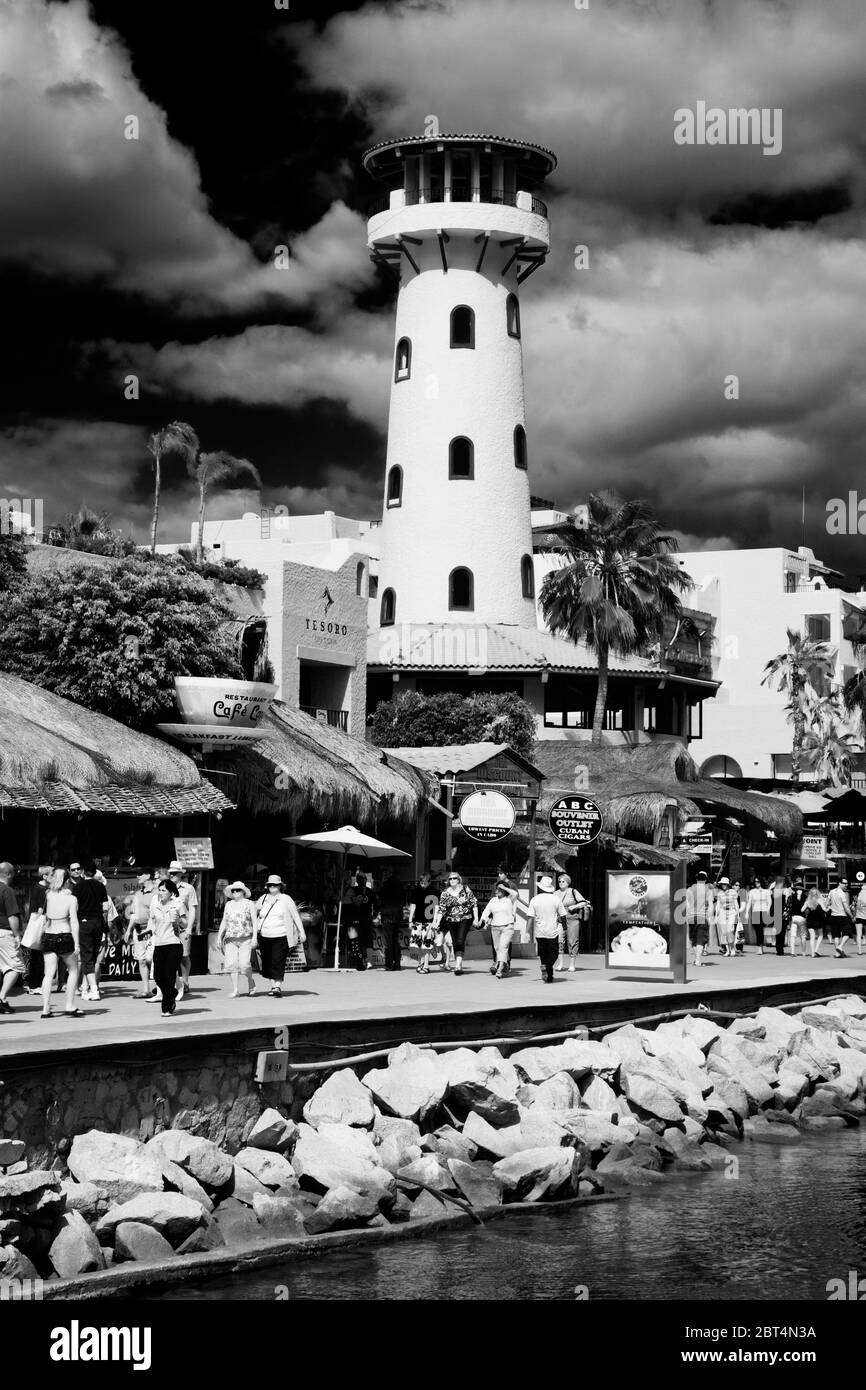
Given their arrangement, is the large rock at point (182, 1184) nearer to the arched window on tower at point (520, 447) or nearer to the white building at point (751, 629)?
the arched window on tower at point (520, 447)

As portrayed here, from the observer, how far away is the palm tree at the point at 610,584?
5528 cm

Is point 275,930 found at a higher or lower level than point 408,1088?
higher

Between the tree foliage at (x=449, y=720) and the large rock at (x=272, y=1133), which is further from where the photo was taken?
the tree foliage at (x=449, y=720)

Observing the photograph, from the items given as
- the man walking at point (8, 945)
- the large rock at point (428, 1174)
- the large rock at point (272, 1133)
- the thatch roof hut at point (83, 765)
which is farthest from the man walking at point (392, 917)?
the large rock at point (428, 1174)

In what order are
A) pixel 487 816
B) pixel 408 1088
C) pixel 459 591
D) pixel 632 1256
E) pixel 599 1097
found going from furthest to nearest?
pixel 459 591, pixel 487 816, pixel 599 1097, pixel 408 1088, pixel 632 1256

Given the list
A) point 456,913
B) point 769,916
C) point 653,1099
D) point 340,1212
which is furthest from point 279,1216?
point 769,916

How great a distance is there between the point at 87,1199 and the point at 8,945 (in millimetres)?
5774

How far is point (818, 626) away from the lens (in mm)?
80938

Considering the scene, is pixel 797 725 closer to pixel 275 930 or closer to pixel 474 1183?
pixel 275 930

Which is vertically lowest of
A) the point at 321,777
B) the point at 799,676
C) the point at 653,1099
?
the point at 653,1099

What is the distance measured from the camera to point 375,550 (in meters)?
70.5

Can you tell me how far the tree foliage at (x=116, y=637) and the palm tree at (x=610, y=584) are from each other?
24586 mm

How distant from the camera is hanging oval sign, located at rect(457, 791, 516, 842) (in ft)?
103
